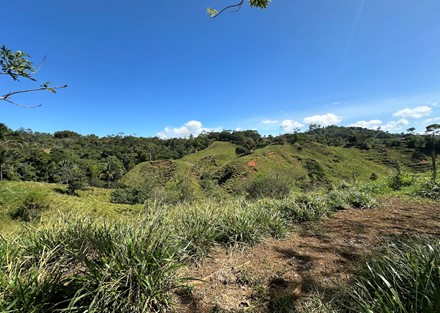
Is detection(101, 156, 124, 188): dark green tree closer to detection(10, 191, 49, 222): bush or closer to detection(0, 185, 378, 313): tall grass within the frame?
detection(10, 191, 49, 222): bush

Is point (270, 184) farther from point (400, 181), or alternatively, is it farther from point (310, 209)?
point (310, 209)

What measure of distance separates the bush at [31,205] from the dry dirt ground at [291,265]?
35012 mm

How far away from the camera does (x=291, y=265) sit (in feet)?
10.7

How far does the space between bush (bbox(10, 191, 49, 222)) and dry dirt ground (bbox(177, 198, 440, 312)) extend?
35012 mm

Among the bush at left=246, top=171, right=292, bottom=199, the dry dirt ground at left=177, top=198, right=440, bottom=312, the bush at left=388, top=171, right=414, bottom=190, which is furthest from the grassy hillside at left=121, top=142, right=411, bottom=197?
the dry dirt ground at left=177, top=198, right=440, bottom=312

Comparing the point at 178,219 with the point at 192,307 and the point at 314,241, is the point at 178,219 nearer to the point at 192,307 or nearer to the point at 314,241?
the point at 192,307

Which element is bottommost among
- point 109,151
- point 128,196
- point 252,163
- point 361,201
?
point 128,196

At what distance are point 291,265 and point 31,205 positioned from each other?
127 feet

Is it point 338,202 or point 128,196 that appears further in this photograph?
point 128,196

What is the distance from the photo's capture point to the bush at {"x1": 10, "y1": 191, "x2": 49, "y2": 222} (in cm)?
3032

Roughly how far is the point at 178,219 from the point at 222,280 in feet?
4.69

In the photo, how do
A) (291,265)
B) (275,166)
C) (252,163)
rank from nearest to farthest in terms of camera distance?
(291,265), (275,166), (252,163)

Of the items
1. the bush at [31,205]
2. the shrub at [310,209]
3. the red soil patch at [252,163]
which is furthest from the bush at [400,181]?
the red soil patch at [252,163]

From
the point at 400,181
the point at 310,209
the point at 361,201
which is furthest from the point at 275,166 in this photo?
the point at 310,209
